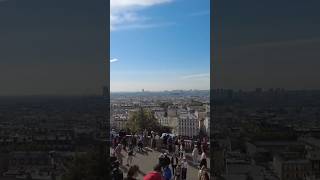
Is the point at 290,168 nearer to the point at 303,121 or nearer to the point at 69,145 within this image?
the point at 303,121

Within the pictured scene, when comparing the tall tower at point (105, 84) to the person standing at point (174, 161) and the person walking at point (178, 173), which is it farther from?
the person standing at point (174, 161)

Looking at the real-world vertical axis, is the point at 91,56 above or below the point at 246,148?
above

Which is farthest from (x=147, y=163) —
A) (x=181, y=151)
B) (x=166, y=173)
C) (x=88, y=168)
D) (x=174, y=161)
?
(x=88, y=168)

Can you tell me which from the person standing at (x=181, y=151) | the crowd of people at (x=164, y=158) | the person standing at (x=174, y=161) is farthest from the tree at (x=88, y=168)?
the person standing at (x=181, y=151)

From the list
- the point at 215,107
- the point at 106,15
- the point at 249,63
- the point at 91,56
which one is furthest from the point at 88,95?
the point at 249,63

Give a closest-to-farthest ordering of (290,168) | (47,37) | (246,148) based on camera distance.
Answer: (290,168)
(246,148)
(47,37)

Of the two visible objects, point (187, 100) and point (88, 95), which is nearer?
point (88, 95)

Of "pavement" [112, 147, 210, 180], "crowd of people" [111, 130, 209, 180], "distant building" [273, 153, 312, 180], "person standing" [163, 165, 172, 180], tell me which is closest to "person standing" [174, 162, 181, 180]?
"crowd of people" [111, 130, 209, 180]

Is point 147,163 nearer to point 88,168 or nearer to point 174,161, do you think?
point 174,161
